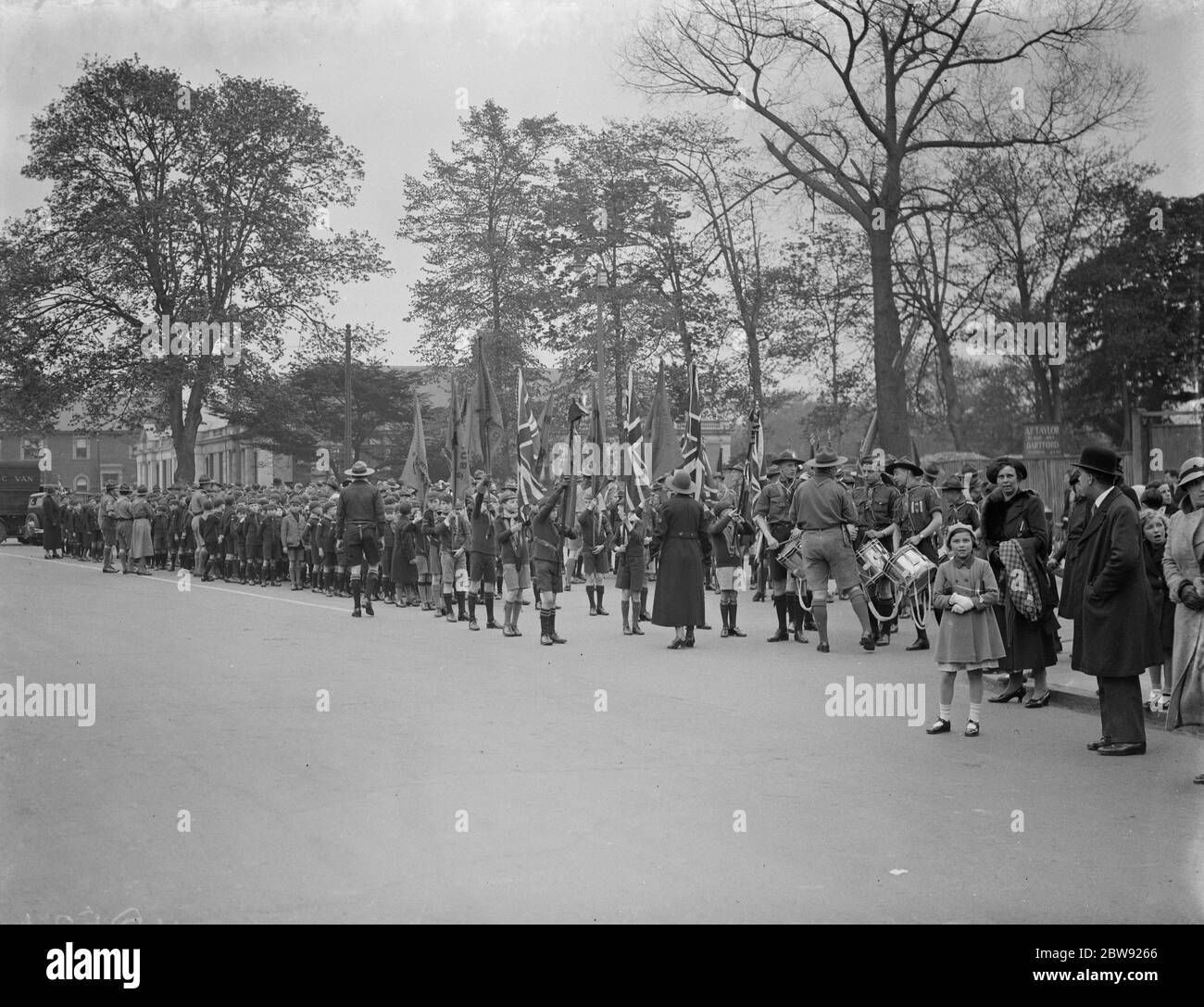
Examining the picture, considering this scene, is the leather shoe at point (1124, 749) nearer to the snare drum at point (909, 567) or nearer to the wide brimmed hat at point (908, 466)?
the snare drum at point (909, 567)

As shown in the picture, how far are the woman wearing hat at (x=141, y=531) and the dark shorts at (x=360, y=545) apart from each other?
510 inches


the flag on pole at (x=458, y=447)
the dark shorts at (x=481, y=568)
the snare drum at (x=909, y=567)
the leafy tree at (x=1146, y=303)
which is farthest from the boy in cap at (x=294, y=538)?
the leafy tree at (x=1146, y=303)

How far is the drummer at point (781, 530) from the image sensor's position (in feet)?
50.6

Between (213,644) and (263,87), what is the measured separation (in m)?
31.7

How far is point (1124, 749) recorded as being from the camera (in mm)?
8422

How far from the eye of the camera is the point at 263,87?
41.9 m

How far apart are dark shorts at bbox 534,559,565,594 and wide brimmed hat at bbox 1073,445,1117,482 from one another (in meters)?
7.73

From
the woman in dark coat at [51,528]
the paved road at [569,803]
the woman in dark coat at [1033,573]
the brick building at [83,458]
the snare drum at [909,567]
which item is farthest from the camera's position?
the brick building at [83,458]

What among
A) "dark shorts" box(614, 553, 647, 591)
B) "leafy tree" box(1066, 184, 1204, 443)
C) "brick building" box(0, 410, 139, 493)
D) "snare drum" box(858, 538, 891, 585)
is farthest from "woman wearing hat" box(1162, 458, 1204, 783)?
"brick building" box(0, 410, 139, 493)

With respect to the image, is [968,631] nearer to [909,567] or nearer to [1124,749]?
[1124,749]

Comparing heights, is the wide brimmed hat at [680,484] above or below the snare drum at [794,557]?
above

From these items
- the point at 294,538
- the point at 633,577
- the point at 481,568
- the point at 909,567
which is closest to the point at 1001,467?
the point at 909,567

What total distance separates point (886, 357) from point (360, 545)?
14062mm

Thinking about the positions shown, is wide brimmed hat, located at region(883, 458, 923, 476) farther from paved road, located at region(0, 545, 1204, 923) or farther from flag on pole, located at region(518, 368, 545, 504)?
flag on pole, located at region(518, 368, 545, 504)
